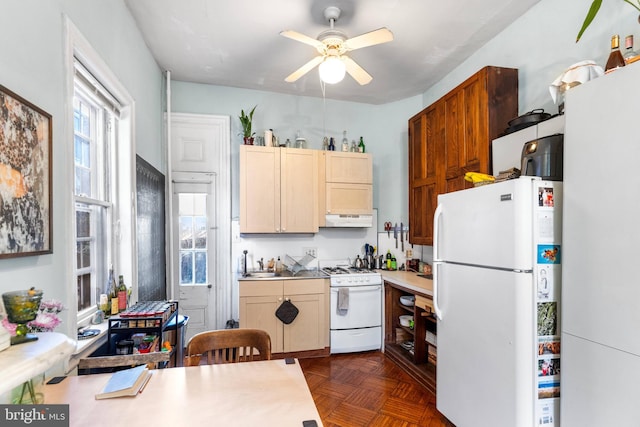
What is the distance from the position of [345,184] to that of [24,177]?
9.90 ft

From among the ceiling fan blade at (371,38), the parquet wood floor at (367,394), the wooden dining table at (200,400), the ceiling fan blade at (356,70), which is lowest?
the parquet wood floor at (367,394)

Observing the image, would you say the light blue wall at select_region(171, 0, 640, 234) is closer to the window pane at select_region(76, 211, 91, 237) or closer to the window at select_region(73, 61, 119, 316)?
the window at select_region(73, 61, 119, 316)

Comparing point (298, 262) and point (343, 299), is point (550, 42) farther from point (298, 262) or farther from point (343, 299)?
point (298, 262)

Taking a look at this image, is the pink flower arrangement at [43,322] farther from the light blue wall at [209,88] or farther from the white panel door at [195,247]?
the white panel door at [195,247]

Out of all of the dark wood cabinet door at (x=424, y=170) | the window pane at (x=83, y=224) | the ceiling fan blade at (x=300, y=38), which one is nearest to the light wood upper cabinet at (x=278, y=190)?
the dark wood cabinet door at (x=424, y=170)

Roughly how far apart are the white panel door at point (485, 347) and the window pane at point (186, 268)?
271 centimetres

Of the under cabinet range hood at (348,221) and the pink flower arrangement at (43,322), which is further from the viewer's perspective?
the under cabinet range hood at (348,221)

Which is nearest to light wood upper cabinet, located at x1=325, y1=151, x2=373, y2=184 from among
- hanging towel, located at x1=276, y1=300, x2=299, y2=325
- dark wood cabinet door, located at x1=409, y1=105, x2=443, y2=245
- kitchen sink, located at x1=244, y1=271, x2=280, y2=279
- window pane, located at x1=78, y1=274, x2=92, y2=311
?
dark wood cabinet door, located at x1=409, y1=105, x2=443, y2=245

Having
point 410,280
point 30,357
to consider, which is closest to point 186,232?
point 410,280

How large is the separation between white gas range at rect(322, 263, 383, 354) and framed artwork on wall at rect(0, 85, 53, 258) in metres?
2.66

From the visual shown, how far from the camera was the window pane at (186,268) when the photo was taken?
3.71 m

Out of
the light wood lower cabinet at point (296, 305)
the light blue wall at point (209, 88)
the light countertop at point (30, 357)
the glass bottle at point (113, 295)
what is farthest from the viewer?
the light wood lower cabinet at point (296, 305)

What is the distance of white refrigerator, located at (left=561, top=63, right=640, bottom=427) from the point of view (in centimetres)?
132

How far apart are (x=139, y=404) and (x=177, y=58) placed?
3.08 metres
